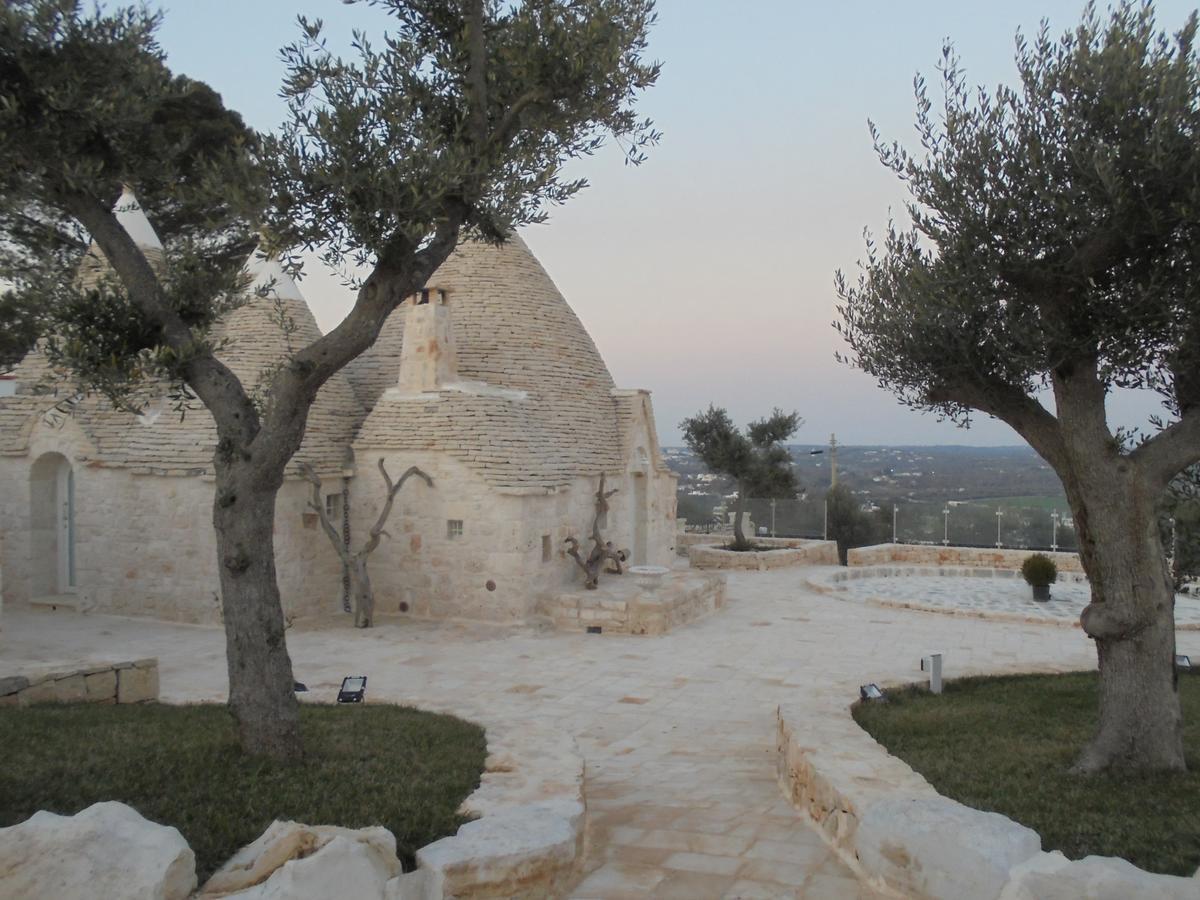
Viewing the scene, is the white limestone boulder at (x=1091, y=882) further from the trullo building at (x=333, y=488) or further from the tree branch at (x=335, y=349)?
the trullo building at (x=333, y=488)

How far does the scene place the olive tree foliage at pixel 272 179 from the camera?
5.76m

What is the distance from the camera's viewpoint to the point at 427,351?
1598cm

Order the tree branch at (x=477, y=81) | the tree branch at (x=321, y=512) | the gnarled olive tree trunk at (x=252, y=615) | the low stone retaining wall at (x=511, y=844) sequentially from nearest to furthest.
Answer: the low stone retaining wall at (x=511, y=844) < the gnarled olive tree trunk at (x=252, y=615) < the tree branch at (x=477, y=81) < the tree branch at (x=321, y=512)

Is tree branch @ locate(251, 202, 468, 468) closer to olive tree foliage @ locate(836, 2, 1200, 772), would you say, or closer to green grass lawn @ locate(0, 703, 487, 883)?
green grass lawn @ locate(0, 703, 487, 883)

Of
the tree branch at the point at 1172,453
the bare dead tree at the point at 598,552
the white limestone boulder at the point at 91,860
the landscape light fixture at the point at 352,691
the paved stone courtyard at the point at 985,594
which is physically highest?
the tree branch at the point at 1172,453

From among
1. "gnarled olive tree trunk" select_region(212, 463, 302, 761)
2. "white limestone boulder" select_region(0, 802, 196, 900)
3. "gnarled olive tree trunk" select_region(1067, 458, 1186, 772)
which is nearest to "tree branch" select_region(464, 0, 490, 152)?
"gnarled olive tree trunk" select_region(212, 463, 302, 761)

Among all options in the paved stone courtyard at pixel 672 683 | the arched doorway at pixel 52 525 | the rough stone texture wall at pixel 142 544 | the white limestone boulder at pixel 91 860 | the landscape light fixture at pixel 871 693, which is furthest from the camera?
the arched doorway at pixel 52 525

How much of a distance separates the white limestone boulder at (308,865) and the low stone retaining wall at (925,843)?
106 inches

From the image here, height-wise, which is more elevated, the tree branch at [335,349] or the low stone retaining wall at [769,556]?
the tree branch at [335,349]

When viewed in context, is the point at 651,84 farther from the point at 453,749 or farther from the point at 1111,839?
the point at 1111,839

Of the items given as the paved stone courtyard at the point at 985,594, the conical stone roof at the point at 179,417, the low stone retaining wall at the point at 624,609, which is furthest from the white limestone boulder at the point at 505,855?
the paved stone courtyard at the point at 985,594

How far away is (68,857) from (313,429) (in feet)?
41.1

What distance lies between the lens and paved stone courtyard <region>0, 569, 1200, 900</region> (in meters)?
5.60

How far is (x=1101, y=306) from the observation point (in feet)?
20.6
